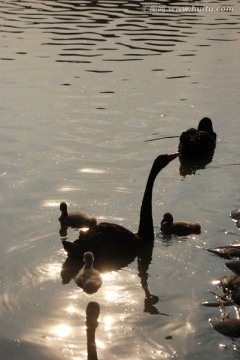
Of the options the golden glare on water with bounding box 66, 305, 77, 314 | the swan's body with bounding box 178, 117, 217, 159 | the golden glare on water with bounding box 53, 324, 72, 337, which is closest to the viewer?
the golden glare on water with bounding box 53, 324, 72, 337

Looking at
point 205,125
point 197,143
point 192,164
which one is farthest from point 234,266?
point 205,125

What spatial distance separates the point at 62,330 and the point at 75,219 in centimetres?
362

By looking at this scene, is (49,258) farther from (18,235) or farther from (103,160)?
(103,160)

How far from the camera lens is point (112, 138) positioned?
64.2 ft

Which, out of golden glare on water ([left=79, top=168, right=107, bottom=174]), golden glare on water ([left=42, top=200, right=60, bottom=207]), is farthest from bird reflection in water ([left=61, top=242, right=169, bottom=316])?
golden glare on water ([left=79, top=168, right=107, bottom=174])

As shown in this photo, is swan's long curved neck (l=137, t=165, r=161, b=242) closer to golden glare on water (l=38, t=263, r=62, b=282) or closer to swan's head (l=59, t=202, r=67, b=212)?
swan's head (l=59, t=202, r=67, b=212)

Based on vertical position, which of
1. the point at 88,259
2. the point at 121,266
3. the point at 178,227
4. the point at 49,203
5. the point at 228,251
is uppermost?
the point at 88,259

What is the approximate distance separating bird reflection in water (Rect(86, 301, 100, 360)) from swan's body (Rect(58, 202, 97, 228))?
2826 mm

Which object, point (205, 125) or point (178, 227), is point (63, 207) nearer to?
point (178, 227)

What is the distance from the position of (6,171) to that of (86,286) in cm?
619

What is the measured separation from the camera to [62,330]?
9.91 m

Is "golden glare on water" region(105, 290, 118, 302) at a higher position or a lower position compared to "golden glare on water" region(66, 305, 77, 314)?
lower

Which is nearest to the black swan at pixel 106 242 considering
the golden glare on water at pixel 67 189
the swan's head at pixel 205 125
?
the golden glare on water at pixel 67 189

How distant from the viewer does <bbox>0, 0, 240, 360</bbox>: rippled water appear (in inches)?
394
